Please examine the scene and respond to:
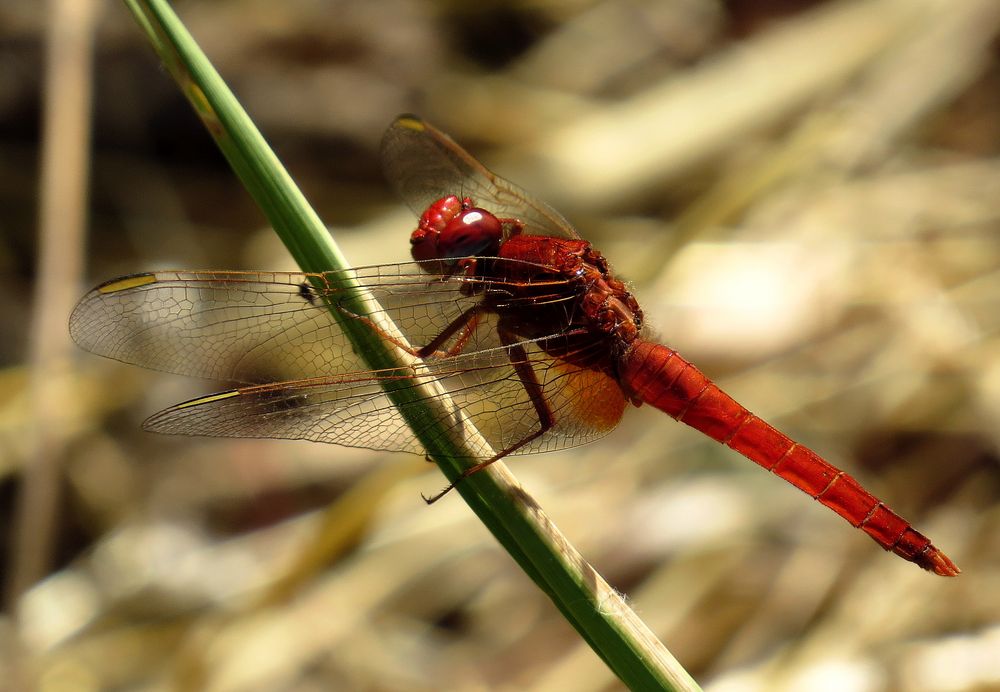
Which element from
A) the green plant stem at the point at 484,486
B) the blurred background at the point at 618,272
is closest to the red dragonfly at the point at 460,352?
the green plant stem at the point at 484,486

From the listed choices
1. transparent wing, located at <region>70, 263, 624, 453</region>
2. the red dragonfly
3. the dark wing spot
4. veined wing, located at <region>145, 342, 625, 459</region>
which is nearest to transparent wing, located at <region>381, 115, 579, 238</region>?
the red dragonfly

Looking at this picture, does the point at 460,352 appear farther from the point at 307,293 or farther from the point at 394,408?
the point at 307,293

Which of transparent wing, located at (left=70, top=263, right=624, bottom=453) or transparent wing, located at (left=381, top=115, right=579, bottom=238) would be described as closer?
transparent wing, located at (left=70, top=263, right=624, bottom=453)

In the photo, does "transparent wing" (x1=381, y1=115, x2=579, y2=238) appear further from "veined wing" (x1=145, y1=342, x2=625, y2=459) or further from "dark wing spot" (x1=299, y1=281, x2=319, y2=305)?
"dark wing spot" (x1=299, y1=281, x2=319, y2=305)

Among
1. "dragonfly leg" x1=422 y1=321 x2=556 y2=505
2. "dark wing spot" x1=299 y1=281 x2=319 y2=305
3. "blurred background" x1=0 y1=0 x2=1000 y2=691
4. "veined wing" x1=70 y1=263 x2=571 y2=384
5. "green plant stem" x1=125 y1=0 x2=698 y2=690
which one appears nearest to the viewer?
"green plant stem" x1=125 y1=0 x2=698 y2=690

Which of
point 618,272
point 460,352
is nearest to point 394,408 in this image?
point 460,352

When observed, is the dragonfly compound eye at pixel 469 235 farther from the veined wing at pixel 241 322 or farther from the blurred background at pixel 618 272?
the blurred background at pixel 618 272

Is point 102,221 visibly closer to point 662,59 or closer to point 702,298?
point 702,298
